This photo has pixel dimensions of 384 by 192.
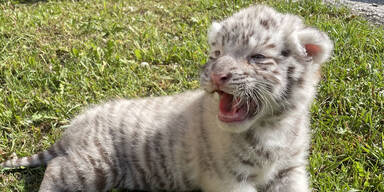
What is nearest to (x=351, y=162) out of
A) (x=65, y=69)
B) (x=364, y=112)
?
(x=364, y=112)

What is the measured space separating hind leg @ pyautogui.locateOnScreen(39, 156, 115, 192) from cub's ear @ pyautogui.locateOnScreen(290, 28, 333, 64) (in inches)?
81.5

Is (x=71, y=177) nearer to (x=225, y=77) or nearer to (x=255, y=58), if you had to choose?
(x=225, y=77)

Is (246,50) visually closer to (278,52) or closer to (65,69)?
(278,52)

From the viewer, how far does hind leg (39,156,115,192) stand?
3.37m

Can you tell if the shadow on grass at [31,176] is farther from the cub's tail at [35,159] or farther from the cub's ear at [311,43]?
the cub's ear at [311,43]

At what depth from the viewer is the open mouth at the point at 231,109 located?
2.71 metres

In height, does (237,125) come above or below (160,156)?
above

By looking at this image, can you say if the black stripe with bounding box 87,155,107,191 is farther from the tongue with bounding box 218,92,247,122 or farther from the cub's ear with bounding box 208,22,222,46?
the cub's ear with bounding box 208,22,222,46

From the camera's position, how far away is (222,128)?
109 inches

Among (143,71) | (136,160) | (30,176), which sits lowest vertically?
(30,176)

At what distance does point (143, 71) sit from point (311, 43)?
284cm

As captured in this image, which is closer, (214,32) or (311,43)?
(311,43)

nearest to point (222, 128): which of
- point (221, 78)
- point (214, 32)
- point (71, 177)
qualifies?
point (221, 78)

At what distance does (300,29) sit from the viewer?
2838 millimetres
